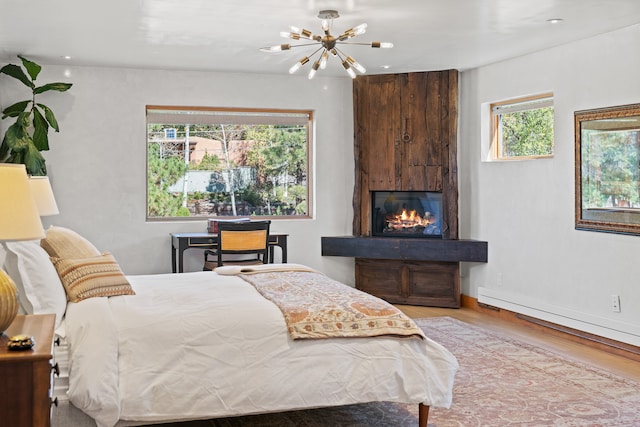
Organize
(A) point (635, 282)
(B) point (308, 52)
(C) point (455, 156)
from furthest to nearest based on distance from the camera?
(C) point (455, 156), (B) point (308, 52), (A) point (635, 282)

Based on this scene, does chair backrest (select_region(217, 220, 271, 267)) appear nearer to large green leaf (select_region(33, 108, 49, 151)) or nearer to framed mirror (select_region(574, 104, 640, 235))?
Answer: large green leaf (select_region(33, 108, 49, 151))

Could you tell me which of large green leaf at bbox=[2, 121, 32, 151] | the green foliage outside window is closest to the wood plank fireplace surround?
the green foliage outside window

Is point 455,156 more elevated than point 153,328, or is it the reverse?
point 455,156

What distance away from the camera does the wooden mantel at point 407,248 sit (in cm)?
712

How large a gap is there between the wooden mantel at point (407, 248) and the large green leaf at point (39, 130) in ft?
9.77

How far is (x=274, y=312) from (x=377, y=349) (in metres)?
0.55

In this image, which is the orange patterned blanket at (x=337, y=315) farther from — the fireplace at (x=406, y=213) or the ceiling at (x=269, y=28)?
the fireplace at (x=406, y=213)

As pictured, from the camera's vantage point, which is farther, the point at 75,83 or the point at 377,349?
the point at 75,83

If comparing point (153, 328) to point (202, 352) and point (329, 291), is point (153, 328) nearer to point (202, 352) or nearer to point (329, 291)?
point (202, 352)

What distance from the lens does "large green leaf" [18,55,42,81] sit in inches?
247

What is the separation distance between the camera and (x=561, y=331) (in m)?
5.98

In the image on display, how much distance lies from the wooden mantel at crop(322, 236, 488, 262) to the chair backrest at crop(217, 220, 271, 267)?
1223 mm

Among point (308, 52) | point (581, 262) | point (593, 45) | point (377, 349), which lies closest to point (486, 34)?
point (593, 45)

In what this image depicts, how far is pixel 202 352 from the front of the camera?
3.36 m
